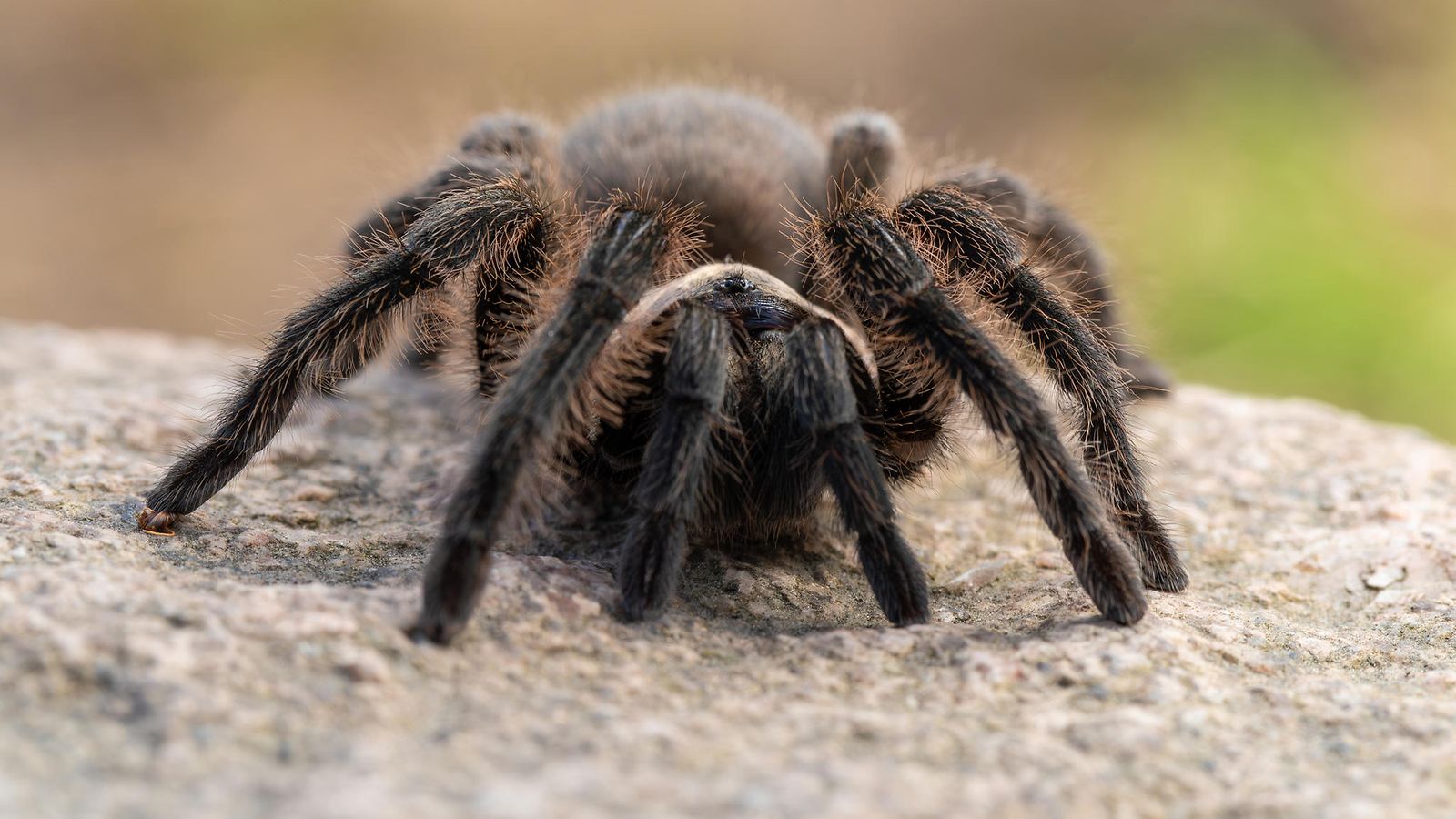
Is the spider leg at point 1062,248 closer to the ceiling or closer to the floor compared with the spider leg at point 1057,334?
closer to the ceiling

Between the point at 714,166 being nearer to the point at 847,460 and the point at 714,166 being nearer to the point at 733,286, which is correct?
the point at 733,286

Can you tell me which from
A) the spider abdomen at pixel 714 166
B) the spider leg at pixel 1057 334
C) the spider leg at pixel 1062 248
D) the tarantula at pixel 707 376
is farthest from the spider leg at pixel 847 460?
the spider leg at pixel 1062 248

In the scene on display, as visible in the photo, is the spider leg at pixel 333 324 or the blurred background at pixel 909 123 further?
the blurred background at pixel 909 123

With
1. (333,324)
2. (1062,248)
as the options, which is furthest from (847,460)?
(1062,248)

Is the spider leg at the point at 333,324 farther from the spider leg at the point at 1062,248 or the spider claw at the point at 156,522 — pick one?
the spider leg at the point at 1062,248

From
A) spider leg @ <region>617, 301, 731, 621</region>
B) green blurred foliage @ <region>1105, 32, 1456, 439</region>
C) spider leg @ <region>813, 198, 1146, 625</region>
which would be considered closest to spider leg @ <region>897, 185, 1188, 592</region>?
spider leg @ <region>813, 198, 1146, 625</region>

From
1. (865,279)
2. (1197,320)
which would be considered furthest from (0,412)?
(1197,320)

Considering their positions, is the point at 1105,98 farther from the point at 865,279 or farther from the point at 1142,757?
the point at 1142,757
